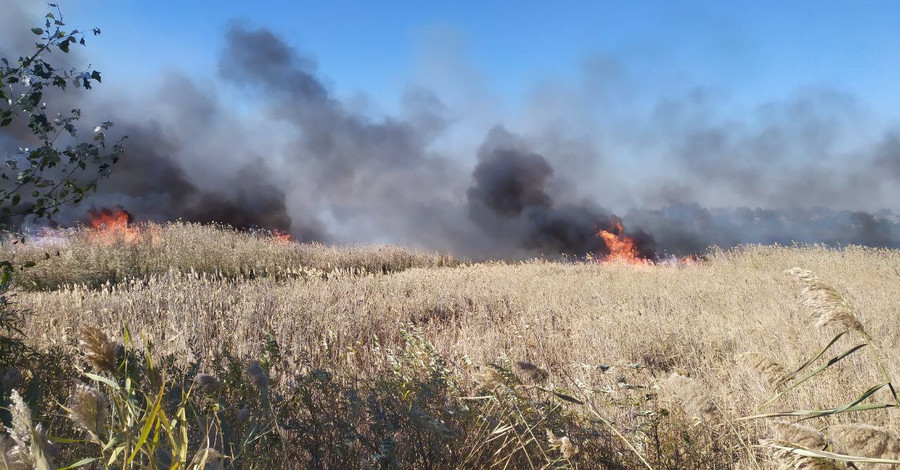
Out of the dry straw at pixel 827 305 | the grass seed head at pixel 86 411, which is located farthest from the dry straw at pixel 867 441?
the grass seed head at pixel 86 411

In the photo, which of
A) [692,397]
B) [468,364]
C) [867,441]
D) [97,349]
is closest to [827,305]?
[867,441]

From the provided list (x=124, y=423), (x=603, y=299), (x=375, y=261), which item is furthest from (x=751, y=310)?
(x=375, y=261)

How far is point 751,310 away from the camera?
6.65 m

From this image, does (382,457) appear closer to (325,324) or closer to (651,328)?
(325,324)

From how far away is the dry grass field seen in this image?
1.79 metres

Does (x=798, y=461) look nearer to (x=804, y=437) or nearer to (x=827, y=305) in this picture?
(x=804, y=437)

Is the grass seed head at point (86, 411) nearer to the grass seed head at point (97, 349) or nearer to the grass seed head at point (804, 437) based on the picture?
the grass seed head at point (97, 349)

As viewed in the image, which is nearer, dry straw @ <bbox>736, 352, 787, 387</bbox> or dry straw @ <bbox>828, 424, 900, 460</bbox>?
dry straw @ <bbox>828, 424, 900, 460</bbox>

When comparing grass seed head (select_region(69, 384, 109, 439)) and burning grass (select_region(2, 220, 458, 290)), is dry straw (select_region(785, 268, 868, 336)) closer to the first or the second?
grass seed head (select_region(69, 384, 109, 439))

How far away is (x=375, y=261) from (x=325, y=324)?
10.5m

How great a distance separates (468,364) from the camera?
10.8 ft

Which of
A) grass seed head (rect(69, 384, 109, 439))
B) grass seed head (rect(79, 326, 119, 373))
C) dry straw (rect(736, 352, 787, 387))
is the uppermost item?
grass seed head (rect(79, 326, 119, 373))

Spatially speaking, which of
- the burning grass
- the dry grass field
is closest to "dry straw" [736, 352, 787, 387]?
the dry grass field

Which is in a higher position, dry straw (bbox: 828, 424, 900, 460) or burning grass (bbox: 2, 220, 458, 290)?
burning grass (bbox: 2, 220, 458, 290)
